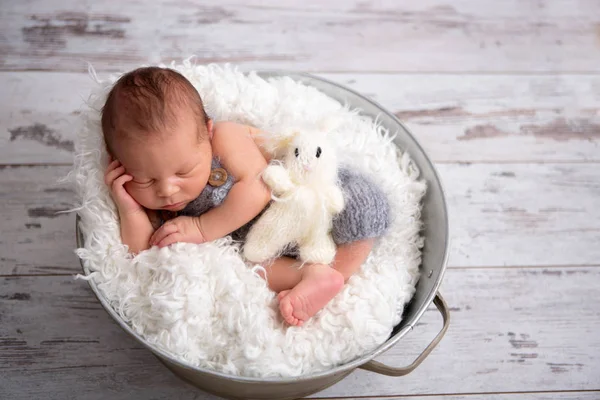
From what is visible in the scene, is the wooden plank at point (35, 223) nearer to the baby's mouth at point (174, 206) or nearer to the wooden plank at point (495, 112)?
the baby's mouth at point (174, 206)

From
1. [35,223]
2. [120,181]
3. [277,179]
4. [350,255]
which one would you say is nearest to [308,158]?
[277,179]

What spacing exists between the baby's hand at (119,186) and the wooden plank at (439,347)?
1.15ft

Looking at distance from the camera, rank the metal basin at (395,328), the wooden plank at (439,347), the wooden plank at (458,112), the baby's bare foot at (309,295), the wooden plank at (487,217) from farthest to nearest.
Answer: the wooden plank at (458,112) → the wooden plank at (487,217) → the wooden plank at (439,347) → the baby's bare foot at (309,295) → the metal basin at (395,328)

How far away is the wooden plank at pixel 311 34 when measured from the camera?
1.46 m

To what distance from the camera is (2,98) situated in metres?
1.35

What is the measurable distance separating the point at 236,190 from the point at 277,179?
74mm

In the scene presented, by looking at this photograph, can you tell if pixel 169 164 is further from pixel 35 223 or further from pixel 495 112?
pixel 495 112

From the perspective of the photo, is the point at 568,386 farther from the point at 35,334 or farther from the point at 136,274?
the point at 35,334

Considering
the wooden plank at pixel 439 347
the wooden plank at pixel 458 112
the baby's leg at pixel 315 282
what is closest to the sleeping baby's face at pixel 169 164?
the baby's leg at pixel 315 282

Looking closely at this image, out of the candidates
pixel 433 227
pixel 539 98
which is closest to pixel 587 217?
pixel 539 98

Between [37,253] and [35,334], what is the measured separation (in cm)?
18

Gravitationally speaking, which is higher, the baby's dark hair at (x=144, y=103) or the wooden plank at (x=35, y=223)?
the baby's dark hair at (x=144, y=103)

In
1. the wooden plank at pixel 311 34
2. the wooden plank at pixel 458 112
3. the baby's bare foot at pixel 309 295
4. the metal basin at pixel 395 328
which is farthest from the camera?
the wooden plank at pixel 311 34

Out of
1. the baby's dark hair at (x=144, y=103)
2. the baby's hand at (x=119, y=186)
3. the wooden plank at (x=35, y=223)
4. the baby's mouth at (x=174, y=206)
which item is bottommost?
the wooden plank at (x=35, y=223)
